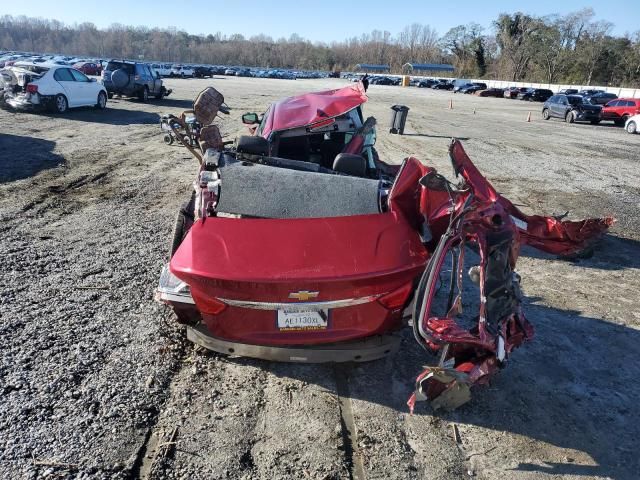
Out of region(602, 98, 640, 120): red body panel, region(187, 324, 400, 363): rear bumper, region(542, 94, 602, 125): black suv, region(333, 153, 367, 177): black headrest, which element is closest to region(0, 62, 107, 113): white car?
region(333, 153, 367, 177): black headrest

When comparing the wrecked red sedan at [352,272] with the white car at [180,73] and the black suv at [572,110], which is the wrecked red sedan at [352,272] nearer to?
the black suv at [572,110]

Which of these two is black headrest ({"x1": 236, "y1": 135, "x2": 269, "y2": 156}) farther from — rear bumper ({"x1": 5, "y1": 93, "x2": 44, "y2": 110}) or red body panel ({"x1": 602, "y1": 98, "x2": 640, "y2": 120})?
red body panel ({"x1": 602, "y1": 98, "x2": 640, "y2": 120})

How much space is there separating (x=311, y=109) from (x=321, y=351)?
3520 millimetres

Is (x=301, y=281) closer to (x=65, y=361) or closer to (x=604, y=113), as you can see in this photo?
(x=65, y=361)

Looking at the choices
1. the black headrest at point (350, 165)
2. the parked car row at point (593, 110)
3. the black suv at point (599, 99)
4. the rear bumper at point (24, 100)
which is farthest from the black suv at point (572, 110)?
the black headrest at point (350, 165)

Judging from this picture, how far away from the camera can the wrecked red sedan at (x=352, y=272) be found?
2859 mm

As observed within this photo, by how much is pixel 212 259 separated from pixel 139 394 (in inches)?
38.4

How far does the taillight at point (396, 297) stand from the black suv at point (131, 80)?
20805 mm

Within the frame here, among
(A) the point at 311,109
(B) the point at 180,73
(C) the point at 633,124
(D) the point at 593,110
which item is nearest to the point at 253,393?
(A) the point at 311,109

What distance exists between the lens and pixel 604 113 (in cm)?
2542

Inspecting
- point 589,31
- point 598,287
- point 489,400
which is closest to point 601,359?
point 489,400

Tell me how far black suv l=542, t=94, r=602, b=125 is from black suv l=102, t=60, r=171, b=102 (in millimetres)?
20795

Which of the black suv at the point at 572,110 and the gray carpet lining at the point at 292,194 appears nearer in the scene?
the gray carpet lining at the point at 292,194

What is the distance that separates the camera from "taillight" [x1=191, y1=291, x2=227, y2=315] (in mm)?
3057
